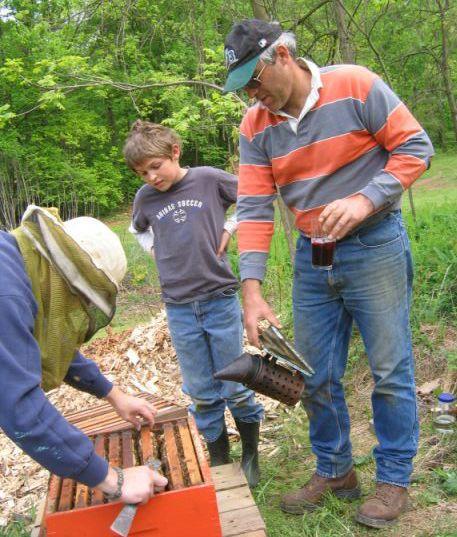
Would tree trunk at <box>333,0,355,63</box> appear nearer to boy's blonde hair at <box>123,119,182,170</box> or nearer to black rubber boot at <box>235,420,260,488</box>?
boy's blonde hair at <box>123,119,182,170</box>

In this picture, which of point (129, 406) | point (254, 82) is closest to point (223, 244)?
point (254, 82)

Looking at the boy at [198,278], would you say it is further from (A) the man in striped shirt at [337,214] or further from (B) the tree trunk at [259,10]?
(B) the tree trunk at [259,10]

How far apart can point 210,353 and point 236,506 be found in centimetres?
102

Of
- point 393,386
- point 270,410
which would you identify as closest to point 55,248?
Result: point 393,386

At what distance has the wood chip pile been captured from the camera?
4.18 metres

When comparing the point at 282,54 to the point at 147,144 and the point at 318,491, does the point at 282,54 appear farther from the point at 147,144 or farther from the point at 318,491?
the point at 318,491

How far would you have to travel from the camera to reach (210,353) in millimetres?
3670

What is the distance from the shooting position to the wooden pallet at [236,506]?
8.76ft

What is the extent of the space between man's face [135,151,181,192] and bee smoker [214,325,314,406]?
4.52 feet

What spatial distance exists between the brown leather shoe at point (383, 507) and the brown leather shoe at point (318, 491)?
0.22 m

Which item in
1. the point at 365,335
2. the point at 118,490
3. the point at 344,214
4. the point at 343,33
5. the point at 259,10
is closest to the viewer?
the point at 118,490

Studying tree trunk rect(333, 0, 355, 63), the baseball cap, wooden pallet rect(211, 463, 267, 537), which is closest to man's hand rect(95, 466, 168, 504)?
wooden pallet rect(211, 463, 267, 537)

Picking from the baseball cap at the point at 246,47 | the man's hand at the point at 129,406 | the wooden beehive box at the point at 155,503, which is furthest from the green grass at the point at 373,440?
the baseball cap at the point at 246,47

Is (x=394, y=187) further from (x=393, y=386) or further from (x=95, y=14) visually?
(x=95, y=14)
